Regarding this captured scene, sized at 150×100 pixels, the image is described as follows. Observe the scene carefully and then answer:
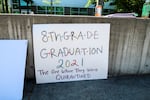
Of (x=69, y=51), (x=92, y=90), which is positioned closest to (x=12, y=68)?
(x=69, y=51)

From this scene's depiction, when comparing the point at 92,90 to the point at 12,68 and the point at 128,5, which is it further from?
the point at 128,5

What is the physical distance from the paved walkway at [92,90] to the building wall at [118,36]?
9.1 inches

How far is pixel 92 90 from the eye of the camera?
1.99 meters

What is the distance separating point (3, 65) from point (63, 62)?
76 cm

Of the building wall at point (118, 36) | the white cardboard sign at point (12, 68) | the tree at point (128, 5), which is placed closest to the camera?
the white cardboard sign at point (12, 68)

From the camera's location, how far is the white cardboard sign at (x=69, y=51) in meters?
1.99

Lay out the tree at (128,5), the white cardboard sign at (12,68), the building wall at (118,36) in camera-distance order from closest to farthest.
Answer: the white cardboard sign at (12,68) < the building wall at (118,36) < the tree at (128,5)

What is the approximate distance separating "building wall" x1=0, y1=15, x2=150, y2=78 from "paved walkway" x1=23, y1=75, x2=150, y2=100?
23 centimetres

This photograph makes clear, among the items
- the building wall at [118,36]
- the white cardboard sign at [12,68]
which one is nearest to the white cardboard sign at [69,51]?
the building wall at [118,36]

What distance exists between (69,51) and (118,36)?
0.77 m

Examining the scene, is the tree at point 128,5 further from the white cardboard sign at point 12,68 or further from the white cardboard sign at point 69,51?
the white cardboard sign at point 12,68

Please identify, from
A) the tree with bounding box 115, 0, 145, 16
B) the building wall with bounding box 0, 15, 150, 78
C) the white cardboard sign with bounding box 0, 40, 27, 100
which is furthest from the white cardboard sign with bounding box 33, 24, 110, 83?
the tree with bounding box 115, 0, 145, 16

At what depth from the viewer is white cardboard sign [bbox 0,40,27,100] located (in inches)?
68.9

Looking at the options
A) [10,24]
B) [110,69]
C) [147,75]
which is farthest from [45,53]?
[147,75]
